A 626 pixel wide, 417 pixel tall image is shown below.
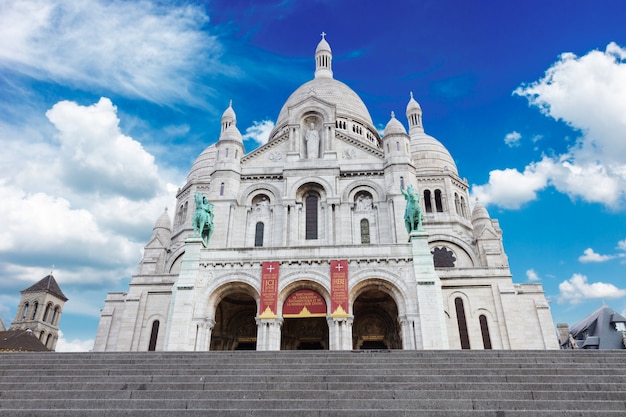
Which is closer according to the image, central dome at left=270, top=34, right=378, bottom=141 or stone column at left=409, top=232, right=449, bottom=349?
stone column at left=409, top=232, right=449, bottom=349

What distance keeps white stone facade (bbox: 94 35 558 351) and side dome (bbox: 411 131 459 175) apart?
4.99m

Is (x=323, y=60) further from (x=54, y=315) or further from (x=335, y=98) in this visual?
(x=54, y=315)

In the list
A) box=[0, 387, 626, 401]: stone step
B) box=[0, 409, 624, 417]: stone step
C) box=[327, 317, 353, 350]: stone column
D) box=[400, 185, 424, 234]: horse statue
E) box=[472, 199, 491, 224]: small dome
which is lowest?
box=[0, 409, 624, 417]: stone step

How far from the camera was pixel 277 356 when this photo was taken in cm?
1449

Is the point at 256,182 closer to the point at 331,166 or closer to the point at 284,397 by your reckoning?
the point at 331,166

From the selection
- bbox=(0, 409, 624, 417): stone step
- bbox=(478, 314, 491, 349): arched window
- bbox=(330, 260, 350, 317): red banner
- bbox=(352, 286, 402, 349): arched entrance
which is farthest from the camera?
bbox=(478, 314, 491, 349): arched window

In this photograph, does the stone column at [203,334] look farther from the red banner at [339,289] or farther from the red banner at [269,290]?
the red banner at [339,289]

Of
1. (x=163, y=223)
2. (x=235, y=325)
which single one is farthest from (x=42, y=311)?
(x=235, y=325)

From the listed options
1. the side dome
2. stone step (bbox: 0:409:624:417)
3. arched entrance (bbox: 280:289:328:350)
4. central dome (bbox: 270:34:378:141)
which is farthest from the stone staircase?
central dome (bbox: 270:34:378:141)

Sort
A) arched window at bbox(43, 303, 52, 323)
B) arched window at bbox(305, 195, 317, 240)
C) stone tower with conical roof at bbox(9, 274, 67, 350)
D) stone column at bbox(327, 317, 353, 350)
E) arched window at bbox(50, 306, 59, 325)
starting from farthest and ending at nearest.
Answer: arched window at bbox(50, 306, 59, 325), arched window at bbox(43, 303, 52, 323), stone tower with conical roof at bbox(9, 274, 67, 350), arched window at bbox(305, 195, 317, 240), stone column at bbox(327, 317, 353, 350)

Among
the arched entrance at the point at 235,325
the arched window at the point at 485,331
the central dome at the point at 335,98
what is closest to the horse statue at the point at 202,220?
the arched entrance at the point at 235,325

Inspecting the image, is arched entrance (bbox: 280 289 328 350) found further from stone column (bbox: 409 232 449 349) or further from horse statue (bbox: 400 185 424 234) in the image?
horse statue (bbox: 400 185 424 234)

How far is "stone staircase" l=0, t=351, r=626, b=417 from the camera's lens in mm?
9672

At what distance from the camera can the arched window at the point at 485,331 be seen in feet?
93.1
